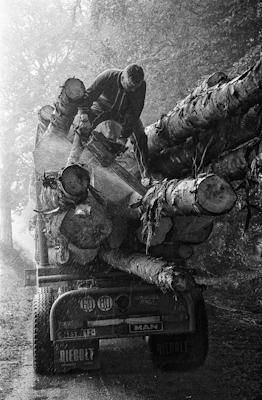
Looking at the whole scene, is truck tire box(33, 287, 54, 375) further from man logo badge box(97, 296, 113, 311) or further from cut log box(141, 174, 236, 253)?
cut log box(141, 174, 236, 253)

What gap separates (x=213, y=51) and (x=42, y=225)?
198 inches

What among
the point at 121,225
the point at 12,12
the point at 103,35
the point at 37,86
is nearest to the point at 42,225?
the point at 121,225

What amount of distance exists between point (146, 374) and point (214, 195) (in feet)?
11.0

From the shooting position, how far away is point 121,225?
5934 millimetres

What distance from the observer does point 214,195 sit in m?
3.74

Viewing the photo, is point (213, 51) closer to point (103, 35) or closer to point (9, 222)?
point (103, 35)

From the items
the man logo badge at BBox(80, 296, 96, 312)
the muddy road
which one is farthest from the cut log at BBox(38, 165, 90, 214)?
the muddy road

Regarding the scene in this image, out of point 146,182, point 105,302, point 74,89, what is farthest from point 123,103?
point 105,302

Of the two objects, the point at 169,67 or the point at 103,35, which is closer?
the point at 169,67

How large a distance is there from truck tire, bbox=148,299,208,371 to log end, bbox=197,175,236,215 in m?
2.80

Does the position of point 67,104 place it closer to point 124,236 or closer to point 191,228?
point 124,236

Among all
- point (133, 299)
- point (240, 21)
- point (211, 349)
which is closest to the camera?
point (133, 299)

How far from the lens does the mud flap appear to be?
6133 millimetres

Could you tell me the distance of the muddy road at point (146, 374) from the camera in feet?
18.1
